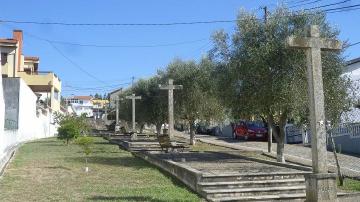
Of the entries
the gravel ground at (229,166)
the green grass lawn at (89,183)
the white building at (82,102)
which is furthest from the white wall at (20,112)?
the white building at (82,102)

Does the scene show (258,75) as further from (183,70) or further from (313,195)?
(183,70)

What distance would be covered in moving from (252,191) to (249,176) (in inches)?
23.0

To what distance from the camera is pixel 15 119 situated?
103 ft

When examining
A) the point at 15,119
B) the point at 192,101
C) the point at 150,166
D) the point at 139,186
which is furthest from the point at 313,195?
the point at 15,119

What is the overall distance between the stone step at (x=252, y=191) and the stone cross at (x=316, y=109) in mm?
1974

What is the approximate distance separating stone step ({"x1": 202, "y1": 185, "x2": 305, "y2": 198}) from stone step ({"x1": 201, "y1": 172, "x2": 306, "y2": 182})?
35cm

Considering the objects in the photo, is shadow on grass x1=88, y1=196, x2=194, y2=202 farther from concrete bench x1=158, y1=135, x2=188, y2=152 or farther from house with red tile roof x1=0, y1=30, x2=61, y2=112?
house with red tile roof x1=0, y1=30, x2=61, y2=112

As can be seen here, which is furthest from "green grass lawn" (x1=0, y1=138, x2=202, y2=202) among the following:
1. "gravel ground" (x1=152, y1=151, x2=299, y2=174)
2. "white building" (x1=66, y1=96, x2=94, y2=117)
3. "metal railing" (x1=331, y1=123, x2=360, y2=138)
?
"white building" (x1=66, y1=96, x2=94, y2=117)

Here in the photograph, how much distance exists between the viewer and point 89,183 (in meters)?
13.3

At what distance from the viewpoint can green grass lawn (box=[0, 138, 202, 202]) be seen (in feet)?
36.5

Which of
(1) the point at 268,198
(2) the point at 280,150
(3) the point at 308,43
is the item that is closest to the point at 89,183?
(1) the point at 268,198

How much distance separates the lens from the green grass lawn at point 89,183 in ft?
36.5

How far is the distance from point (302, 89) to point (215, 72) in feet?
13.4

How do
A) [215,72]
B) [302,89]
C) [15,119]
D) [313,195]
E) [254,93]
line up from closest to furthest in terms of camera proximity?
[313,195], [302,89], [254,93], [215,72], [15,119]
